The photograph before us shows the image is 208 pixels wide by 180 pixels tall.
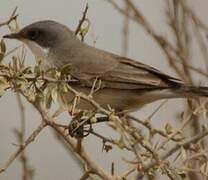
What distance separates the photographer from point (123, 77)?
232 centimetres

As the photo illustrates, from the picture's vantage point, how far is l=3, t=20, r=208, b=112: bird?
2.18m

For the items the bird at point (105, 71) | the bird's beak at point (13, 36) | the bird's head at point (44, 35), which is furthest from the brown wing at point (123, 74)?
the bird's beak at point (13, 36)

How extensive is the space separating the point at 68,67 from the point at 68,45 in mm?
1413

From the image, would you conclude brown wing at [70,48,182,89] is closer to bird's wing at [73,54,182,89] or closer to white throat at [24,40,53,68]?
bird's wing at [73,54,182,89]

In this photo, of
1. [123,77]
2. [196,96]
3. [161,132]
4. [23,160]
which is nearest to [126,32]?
[123,77]

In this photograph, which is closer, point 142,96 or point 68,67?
point 68,67

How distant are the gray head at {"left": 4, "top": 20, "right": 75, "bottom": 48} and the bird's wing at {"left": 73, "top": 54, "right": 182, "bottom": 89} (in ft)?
1.07

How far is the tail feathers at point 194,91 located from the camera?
2.02 metres

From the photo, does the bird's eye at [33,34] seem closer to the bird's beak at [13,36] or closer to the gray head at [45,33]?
the gray head at [45,33]

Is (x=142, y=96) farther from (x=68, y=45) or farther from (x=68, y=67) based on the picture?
(x=68, y=67)

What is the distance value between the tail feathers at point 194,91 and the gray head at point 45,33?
Answer: 659 millimetres

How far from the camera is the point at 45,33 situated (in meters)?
2.46

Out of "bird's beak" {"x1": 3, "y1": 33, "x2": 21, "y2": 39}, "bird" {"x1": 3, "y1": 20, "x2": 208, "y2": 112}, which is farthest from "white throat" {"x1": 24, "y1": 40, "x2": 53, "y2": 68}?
"bird's beak" {"x1": 3, "y1": 33, "x2": 21, "y2": 39}

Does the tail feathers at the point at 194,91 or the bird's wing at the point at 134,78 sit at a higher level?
the bird's wing at the point at 134,78
